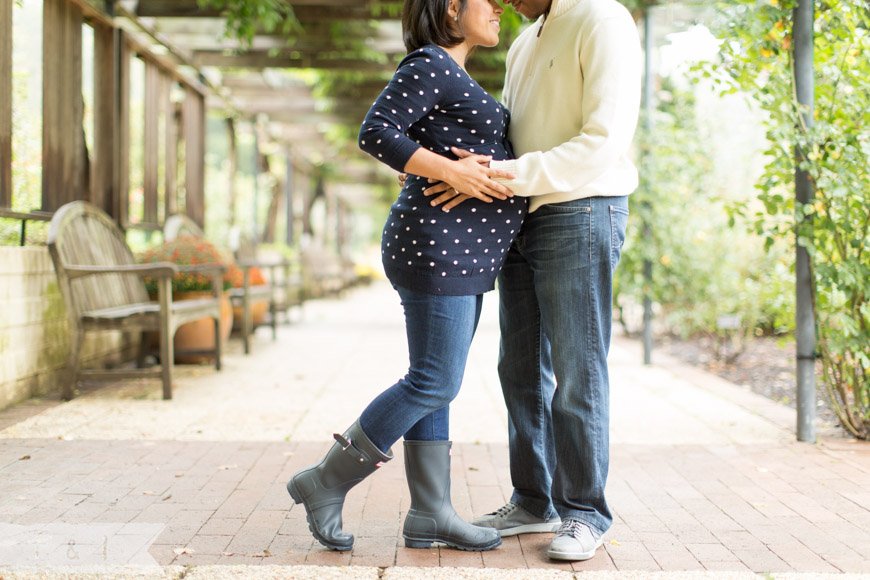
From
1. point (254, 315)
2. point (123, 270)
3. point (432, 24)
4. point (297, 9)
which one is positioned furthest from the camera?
point (254, 315)

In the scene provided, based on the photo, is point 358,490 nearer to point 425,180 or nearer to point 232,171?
point 425,180

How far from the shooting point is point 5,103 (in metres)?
4.27

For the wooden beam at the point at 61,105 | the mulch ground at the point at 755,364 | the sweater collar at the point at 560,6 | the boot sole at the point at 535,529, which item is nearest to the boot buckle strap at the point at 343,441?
the boot sole at the point at 535,529

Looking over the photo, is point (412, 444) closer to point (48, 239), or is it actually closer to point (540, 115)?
point (540, 115)

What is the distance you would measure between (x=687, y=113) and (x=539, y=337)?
560cm

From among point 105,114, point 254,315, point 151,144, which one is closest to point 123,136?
point 105,114

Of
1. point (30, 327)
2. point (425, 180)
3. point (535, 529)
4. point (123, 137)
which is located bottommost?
point (535, 529)

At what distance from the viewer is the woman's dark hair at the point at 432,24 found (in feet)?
7.14

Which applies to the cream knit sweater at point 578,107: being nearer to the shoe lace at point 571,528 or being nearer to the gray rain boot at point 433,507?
the gray rain boot at point 433,507

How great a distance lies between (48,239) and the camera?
434 cm

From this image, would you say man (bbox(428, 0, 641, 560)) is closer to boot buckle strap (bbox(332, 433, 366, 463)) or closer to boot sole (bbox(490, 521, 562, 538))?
boot sole (bbox(490, 521, 562, 538))

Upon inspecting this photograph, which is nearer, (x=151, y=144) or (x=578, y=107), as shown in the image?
(x=578, y=107)

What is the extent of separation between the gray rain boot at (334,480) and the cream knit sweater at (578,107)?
0.84m

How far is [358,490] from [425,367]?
0.97 metres
